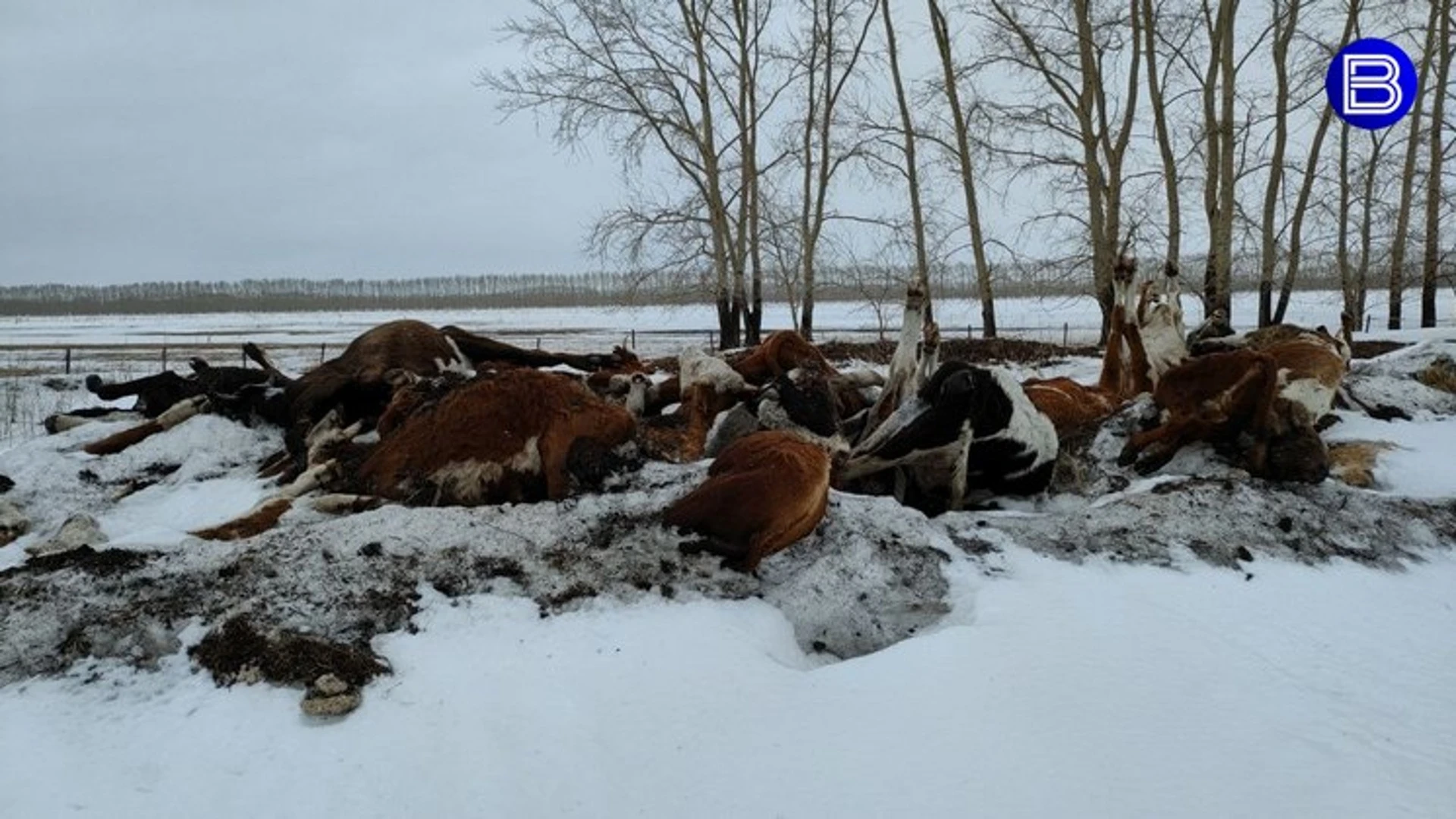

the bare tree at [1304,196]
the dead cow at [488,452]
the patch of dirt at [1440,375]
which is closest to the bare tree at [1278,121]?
the bare tree at [1304,196]

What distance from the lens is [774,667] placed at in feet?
8.90

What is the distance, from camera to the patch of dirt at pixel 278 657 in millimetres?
2414

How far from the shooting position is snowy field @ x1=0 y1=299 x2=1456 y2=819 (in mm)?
2062

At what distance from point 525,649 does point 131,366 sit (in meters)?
25.3

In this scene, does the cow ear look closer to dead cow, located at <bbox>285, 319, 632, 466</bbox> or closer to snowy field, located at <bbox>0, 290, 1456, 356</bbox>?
dead cow, located at <bbox>285, 319, 632, 466</bbox>

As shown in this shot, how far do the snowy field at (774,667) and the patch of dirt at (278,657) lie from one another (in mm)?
62

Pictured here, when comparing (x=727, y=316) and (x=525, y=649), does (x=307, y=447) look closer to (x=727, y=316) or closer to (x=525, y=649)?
(x=525, y=649)

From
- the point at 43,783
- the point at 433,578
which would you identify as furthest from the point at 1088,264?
the point at 43,783

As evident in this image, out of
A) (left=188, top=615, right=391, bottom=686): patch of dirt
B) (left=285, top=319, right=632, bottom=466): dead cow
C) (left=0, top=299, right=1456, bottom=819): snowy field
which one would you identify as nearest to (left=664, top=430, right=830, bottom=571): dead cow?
(left=0, top=299, right=1456, bottom=819): snowy field

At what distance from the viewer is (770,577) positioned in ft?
10.9

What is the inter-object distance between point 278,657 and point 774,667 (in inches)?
58.6

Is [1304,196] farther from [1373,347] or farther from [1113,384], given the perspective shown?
[1113,384]

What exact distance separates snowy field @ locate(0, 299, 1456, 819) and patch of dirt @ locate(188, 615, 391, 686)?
0.06m

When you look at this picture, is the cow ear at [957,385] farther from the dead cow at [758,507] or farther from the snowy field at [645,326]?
the snowy field at [645,326]
